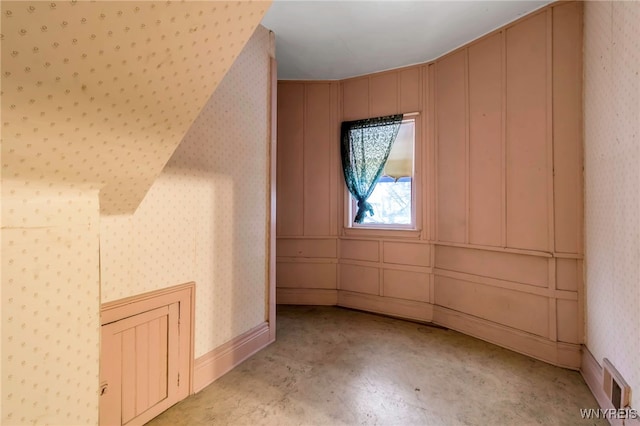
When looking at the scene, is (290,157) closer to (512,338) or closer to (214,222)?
(214,222)

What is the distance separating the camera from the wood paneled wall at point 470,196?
218 centimetres

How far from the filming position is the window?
318 cm

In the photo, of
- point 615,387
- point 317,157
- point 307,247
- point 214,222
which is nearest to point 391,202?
point 317,157

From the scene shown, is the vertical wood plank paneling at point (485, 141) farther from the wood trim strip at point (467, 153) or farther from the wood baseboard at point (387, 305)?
the wood baseboard at point (387, 305)

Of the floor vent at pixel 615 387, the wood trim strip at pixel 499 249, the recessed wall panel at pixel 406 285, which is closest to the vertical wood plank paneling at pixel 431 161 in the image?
the wood trim strip at pixel 499 249

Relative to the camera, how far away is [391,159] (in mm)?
3275

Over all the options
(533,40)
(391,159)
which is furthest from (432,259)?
(533,40)

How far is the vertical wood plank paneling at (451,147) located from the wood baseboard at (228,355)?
6.42 feet

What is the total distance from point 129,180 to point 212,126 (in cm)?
89

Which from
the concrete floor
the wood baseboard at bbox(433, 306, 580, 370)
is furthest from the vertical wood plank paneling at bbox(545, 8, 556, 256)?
the concrete floor

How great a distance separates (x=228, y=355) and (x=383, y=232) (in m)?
1.99

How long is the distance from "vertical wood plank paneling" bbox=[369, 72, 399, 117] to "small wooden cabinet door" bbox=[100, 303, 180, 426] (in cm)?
278

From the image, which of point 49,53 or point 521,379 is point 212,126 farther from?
point 521,379

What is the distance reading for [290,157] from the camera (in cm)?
355
